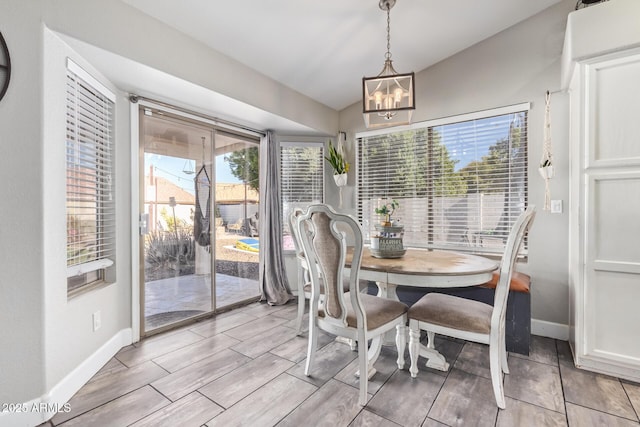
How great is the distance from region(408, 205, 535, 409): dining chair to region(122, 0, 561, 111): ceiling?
1.93m

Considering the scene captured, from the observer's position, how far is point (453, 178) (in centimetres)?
328

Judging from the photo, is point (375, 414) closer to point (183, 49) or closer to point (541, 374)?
point (541, 374)

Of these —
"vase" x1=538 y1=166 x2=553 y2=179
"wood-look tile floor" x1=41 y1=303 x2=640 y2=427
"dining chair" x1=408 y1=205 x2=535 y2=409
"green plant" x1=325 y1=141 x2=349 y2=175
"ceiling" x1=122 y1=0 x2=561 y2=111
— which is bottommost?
"wood-look tile floor" x1=41 y1=303 x2=640 y2=427

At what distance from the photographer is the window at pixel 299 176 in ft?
13.3

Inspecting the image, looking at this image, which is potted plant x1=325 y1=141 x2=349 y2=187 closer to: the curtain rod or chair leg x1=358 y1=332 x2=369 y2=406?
the curtain rod

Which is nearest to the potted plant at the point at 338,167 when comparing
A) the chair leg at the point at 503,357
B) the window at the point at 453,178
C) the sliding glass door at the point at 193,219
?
the window at the point at 453,178

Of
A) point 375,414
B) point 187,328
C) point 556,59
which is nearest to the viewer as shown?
point 375,414

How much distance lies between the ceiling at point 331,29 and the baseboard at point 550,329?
9.26 feet

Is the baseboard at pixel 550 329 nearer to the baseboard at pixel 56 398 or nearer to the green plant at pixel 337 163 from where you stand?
Result: the green plant at pixel 337 163

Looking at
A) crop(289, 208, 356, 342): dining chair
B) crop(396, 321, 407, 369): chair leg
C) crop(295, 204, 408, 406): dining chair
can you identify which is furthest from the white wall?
crop(289, 208, 356, 342): dining chair

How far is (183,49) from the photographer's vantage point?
232 centimetres

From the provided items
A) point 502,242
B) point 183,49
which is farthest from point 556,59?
point 183,49

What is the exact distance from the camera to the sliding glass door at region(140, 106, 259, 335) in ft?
9.24

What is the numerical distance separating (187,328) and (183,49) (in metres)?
2.49
